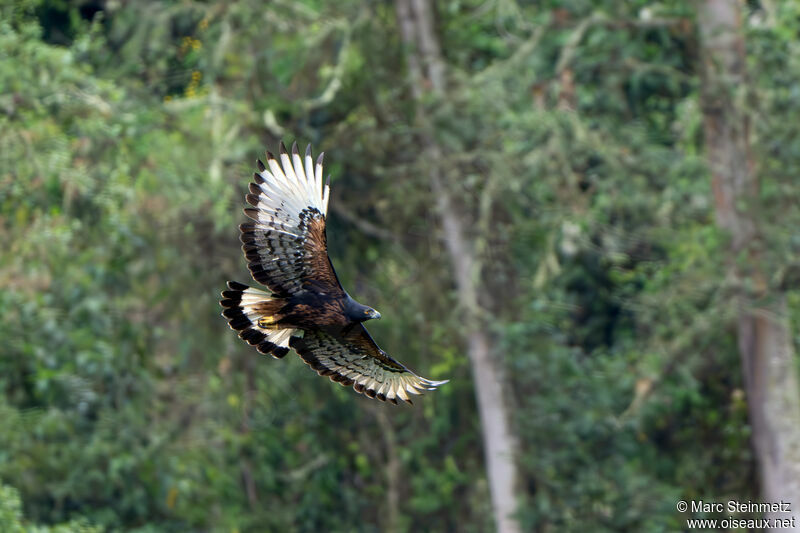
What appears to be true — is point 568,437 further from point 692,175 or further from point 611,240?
point 692,175

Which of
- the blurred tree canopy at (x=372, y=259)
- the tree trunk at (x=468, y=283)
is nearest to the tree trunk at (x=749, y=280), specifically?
the blurred tree canopy at (x=372, y=259)

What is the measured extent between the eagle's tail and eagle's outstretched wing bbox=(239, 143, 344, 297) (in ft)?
0.86

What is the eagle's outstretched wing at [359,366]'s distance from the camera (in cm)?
695

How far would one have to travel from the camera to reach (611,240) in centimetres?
1159

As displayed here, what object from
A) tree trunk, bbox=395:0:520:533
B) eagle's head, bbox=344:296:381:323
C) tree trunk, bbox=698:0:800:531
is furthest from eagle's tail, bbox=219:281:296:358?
tree trunk, bbox=698:0:800:531

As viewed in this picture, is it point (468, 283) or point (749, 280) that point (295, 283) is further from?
point (749, 280)

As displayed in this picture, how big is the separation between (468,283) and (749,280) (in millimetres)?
2519

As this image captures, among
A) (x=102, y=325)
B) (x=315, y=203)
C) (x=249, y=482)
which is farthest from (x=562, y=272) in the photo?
(x=315, y=203)

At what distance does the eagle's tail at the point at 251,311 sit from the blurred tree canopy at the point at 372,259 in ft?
13.6

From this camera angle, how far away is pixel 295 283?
6551 mm

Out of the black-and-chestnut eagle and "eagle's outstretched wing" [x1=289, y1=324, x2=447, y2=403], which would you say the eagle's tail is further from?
"eagle's outstretched wing" [x1=289, y1=324, x2=447, y2=403]

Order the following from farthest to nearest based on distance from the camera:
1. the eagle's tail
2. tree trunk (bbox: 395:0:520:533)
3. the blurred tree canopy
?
tree trunk (bbox: 395:0:520:533) → the blurred tree canopy → the eagle's tail

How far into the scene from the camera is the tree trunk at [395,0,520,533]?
11617 millimetres

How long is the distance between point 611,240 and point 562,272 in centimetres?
109
